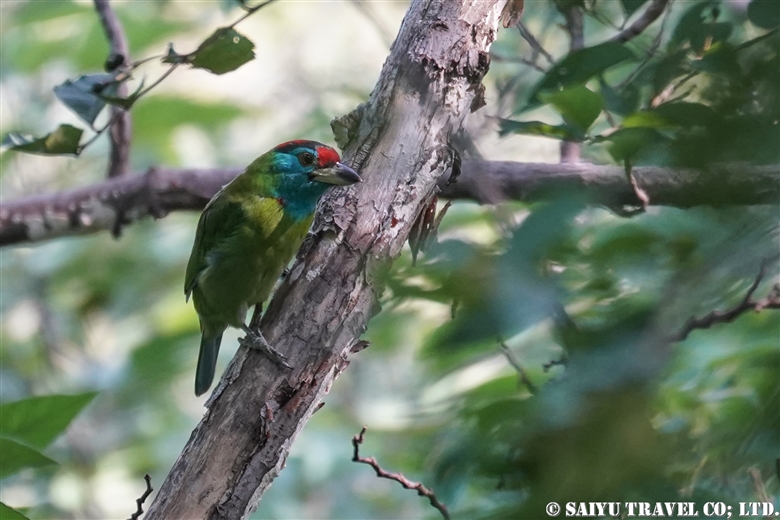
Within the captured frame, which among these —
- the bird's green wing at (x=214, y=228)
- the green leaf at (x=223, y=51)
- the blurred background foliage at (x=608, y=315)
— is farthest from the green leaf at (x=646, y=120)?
the bird's green wing at (x=214, y=228)

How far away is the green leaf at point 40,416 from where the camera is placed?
7.39 ft

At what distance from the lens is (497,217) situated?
2.72 ft

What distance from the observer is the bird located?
308 centimetres

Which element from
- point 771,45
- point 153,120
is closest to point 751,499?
point 771,45

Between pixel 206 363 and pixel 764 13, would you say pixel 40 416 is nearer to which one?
pixel 206 363

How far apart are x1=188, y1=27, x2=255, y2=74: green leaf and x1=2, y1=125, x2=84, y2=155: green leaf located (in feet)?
1.43

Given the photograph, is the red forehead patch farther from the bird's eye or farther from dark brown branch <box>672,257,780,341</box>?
dark brown branch <box>672,257,780,341</box>

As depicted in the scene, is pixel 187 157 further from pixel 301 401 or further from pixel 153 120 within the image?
pixel 301 401

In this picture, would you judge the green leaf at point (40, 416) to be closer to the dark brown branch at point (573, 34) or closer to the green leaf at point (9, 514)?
the green leaf at point (9, 514)

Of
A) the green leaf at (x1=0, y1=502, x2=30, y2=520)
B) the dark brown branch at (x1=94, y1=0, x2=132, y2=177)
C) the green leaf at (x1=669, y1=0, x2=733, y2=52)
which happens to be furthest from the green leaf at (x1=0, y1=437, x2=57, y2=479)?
the dark brown branch at (x1=94, y1=0, x2=132, y2=177)

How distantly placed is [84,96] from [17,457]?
115 cm

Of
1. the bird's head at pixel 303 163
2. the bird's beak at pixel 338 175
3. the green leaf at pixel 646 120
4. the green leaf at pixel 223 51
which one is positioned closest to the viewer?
the green leaf at pixel 646 120

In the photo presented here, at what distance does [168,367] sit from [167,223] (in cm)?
204

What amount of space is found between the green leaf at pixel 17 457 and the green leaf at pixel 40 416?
7.9 inches
